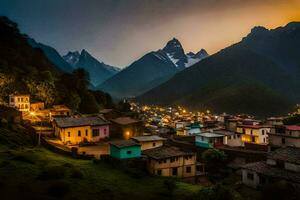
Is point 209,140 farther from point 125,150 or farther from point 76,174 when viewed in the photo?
point 76,174

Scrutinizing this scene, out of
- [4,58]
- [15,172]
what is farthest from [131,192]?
[4,58]

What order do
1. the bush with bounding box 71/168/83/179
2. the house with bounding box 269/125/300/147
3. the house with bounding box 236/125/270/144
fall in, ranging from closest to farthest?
the bush with bounding box 71/168/83/179 → the house with bounding box 269/125/300/147 → the house with bounding box 236/125/270/144

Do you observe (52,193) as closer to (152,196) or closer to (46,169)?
(46,169)

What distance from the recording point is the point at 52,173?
39.4m

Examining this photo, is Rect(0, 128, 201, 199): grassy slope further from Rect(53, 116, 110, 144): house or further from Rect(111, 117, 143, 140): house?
Rect(111, 117, 143, 140): house

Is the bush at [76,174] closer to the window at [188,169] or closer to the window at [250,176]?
the window at [188,169]

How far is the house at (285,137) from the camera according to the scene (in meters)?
66.1

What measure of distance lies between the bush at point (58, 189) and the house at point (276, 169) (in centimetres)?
2723

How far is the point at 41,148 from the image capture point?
53.8 m

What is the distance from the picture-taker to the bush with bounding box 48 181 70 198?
35.9 meters

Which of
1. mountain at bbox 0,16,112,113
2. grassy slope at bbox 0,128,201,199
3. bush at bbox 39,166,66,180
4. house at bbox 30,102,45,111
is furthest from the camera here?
mountain at bbox 0,16,112,113

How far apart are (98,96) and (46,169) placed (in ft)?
253

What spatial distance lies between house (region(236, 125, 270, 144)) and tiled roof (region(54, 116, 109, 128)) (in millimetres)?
38090

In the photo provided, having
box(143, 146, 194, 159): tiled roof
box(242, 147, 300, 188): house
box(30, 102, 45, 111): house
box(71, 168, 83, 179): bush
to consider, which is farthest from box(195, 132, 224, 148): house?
box(30, 102, 45, 111): house
